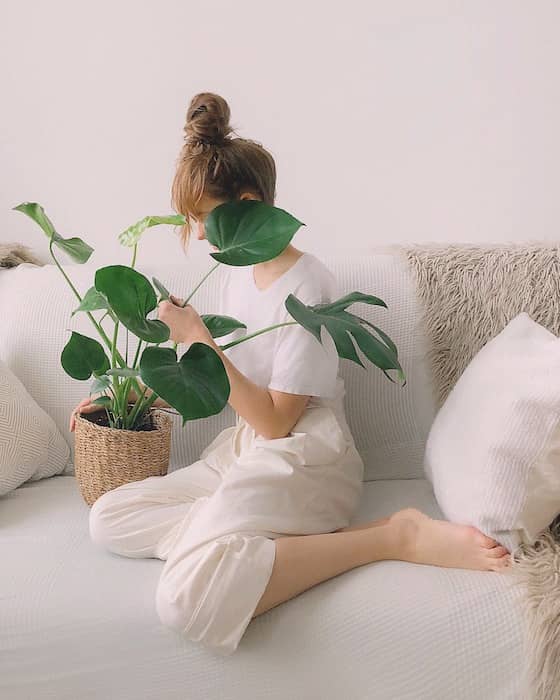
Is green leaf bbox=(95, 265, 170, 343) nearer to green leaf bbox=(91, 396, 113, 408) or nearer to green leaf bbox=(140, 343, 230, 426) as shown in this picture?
green leaf bbox=(140, 343, 230, 426)

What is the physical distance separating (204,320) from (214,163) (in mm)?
281

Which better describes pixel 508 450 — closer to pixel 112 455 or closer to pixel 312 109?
pixel 112 455

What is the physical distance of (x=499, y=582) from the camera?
1.39 metres

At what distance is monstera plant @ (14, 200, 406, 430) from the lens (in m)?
1.37

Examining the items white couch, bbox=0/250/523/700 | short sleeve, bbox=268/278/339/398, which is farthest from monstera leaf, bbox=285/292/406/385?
white couch, bbox=0/250/523/700

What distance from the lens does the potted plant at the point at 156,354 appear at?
4.54 feet

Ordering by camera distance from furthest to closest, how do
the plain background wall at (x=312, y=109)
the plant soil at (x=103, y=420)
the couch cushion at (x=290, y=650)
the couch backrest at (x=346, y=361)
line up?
the plain background wall at (x=312, y=109)
the couch backrest at (x=346, y=361)
the plant soil at (x=103, y=420)
the couch cushion at (x=290, y=650)

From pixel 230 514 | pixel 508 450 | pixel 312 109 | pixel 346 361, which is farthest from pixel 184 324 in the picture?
pixel 312 109

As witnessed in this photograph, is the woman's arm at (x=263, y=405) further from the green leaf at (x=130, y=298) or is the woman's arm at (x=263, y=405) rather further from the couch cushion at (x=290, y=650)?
the couch cushion at (x=290, y=650)

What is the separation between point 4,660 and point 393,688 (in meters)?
0.57

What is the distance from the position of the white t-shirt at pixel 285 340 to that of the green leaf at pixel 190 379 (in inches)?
9.4

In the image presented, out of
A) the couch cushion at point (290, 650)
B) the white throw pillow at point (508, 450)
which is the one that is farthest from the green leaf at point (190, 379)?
the white throw pillow at point (508, 450)

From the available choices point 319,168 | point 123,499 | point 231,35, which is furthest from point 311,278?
point 231,35

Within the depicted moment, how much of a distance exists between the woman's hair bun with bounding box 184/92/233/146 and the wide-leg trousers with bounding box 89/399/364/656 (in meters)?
0.52
